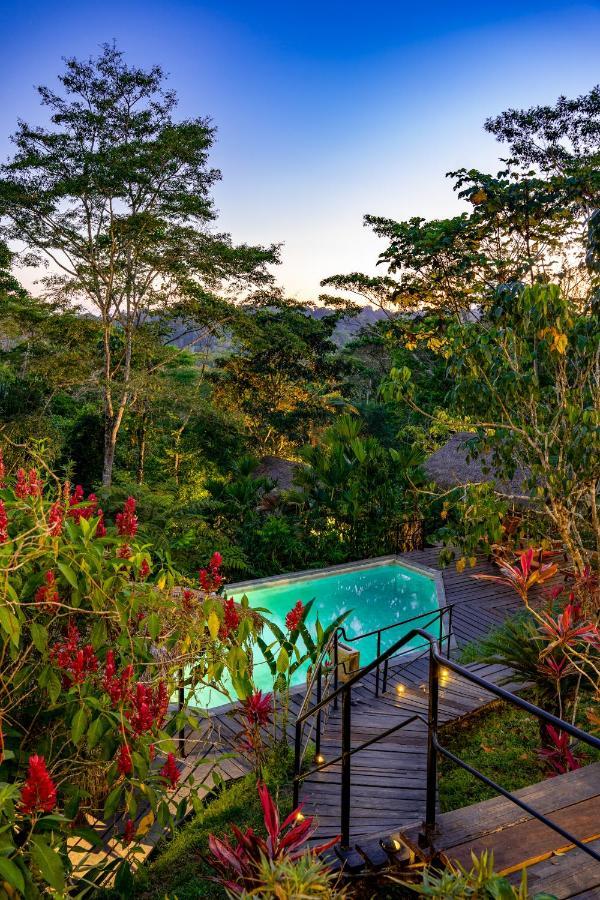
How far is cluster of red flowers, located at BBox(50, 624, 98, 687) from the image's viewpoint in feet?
6.61

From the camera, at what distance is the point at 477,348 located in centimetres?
424

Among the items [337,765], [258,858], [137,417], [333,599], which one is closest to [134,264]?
[137,417]

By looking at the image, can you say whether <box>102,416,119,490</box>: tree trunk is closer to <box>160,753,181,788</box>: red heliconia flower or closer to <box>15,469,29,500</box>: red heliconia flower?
<box>15,469,29,500</box>: red heliconia flower

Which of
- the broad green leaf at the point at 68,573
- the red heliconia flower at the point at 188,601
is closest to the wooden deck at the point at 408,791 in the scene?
the red heliconia flower at the point at 188,601

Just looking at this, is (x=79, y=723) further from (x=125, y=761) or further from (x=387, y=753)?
(x=387, y=753)

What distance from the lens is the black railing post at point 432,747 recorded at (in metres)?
1.87

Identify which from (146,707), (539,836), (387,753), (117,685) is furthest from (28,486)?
(387,753)

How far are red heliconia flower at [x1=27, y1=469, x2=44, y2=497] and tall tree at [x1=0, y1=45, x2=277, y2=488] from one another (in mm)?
10237

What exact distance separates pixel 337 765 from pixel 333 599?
238 inches

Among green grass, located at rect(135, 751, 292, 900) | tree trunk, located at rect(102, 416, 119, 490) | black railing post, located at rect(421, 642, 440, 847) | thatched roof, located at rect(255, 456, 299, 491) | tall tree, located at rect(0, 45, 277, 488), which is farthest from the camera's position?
thatched roof, located at rect(255, 456, 299, 491)

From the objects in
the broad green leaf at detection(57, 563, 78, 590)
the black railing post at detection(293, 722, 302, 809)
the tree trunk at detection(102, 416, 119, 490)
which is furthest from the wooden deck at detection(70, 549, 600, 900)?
the tree trunk at detection(102, 416, 119, 490)

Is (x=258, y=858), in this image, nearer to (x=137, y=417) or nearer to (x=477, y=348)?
(x=477, y=348)

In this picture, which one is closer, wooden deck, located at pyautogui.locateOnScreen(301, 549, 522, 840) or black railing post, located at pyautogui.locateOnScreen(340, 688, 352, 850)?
black railing post, located at pyautogui.locateOnScreen(340, 688, 352, 850)

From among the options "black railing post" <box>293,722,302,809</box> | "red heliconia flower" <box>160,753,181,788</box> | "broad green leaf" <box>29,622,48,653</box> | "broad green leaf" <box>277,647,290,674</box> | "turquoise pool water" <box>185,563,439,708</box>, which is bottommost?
"turquoise pool water" <box>185,563,439,708</box>
